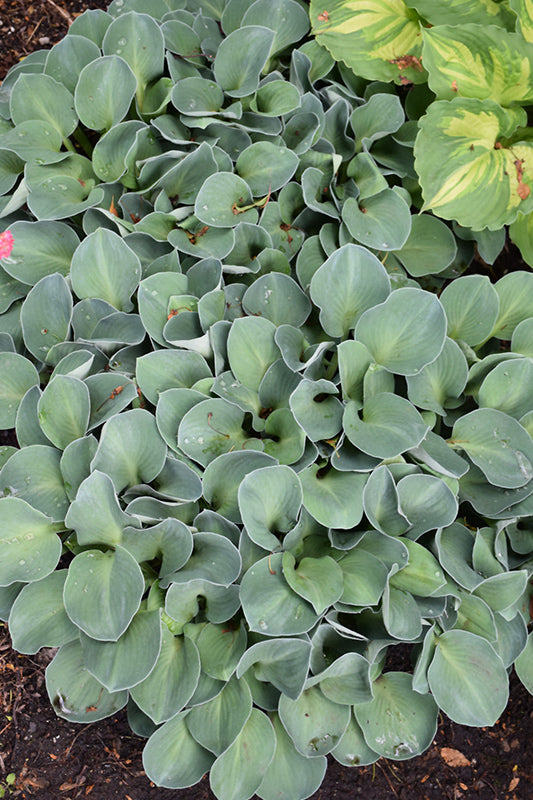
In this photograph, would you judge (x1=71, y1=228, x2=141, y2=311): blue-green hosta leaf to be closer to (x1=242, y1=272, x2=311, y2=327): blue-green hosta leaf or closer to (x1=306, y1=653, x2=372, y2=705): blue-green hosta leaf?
(x1=242, y1=272, x2=311, y2=327): blue-green hosta leaf

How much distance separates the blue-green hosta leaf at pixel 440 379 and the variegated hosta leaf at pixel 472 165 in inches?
13.8

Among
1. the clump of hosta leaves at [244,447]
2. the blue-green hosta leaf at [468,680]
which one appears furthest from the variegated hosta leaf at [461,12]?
the blue-green hosta leaf at [468,680]

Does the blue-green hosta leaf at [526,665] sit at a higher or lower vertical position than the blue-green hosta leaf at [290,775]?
lower

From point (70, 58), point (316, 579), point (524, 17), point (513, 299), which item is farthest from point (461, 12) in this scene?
point (316, 579)

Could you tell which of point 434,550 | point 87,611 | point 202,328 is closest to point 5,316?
point 202,328

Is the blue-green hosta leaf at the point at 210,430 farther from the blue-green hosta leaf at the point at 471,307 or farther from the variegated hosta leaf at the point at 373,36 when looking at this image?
the variegated hosta leaf at the point at 373,36

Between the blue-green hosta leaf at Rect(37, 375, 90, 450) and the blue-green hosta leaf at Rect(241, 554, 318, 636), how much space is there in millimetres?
484

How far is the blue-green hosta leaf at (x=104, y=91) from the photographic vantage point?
1.62m

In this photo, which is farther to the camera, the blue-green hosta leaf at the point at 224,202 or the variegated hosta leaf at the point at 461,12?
the variegated hosta leaf at the point at 461,12

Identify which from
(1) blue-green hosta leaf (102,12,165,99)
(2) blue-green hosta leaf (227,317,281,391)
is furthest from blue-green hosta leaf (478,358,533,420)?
(1) blue-green hosta leaf (102,12,165,99)

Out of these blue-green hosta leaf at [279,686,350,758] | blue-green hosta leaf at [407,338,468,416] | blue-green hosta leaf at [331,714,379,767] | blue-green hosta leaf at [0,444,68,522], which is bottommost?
blue-green hosta leaf at [331,714,379,767]

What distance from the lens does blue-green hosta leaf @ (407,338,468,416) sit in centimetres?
146

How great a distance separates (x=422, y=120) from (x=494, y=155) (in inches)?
8.5

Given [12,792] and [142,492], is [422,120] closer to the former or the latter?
[142,492]
